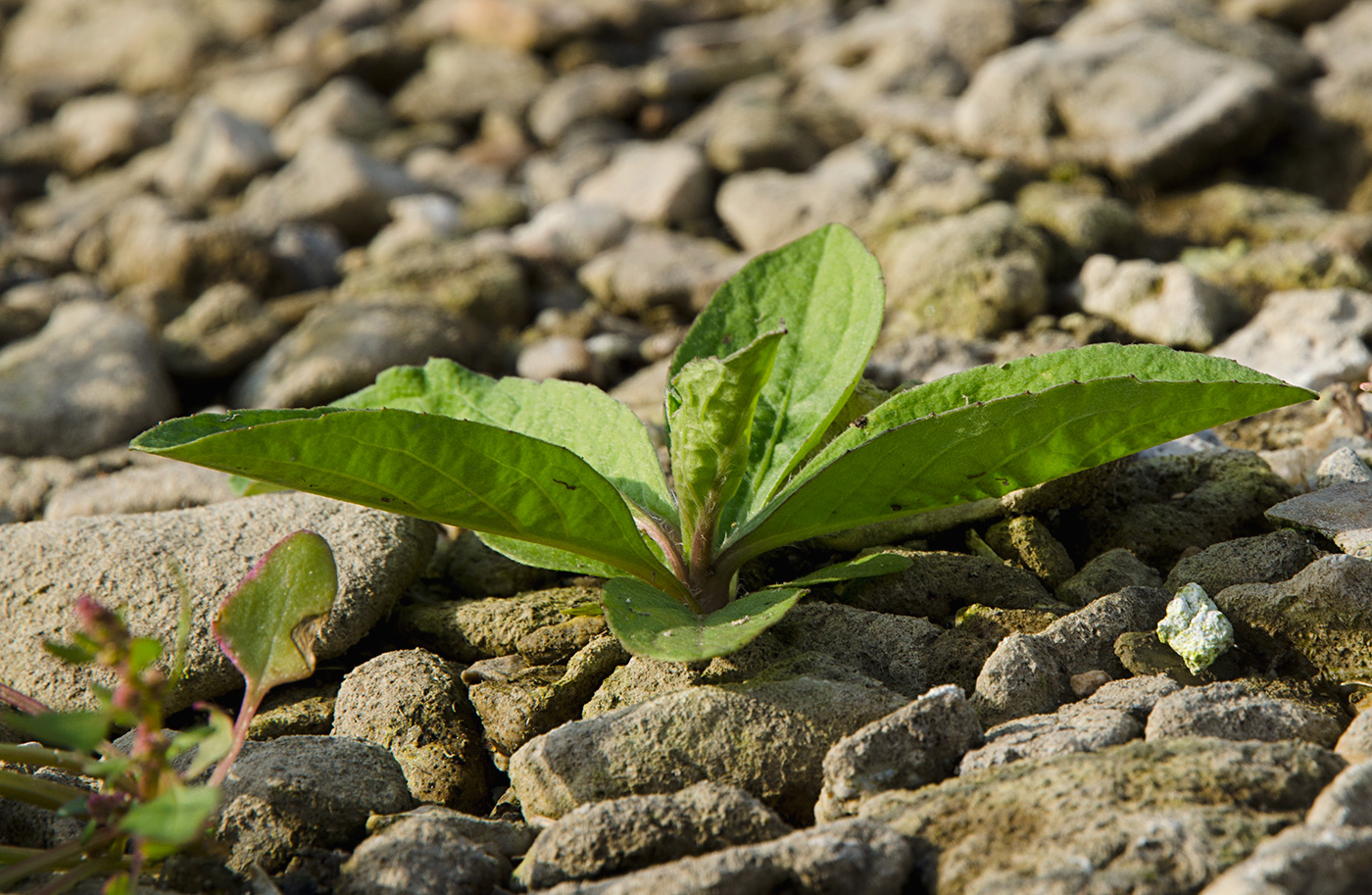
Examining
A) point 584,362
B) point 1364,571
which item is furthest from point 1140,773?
point 584,362

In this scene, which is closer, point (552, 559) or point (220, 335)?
point (552, 559)

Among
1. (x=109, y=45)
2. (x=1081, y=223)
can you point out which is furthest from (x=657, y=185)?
(x=109, y=45)

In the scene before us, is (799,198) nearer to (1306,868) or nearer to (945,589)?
(945,589)

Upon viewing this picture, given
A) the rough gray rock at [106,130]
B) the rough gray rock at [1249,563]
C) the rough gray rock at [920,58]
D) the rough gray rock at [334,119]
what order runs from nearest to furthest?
the rough gray rock at [1249,563]
the rough gray rock at [920,58]
the rough gray rock at [334,119]
the rough gray rock at [106,130]

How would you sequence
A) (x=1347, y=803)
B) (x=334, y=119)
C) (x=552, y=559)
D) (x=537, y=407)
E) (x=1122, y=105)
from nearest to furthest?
(x=1347, y=803)
(x=552, y=559)
(x=537, y=407)
(x=1122, y=105)
(x=334, y=119)

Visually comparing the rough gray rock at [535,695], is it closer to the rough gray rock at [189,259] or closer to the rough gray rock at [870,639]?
the rough gray rock at [870,639]

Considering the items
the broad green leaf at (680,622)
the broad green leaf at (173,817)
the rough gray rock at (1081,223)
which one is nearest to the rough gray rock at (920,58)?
the rough gray rock at (1081,223)

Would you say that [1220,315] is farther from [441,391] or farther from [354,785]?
[354,785]
